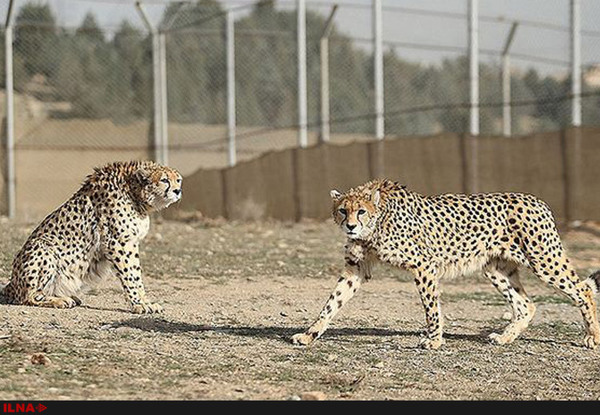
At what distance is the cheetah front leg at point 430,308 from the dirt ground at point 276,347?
106 millimetres

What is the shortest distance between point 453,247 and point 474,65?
8.44m

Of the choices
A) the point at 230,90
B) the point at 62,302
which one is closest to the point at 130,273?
the point at 62,302

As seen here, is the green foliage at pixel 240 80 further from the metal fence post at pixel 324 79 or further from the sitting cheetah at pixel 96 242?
the sitting cheetah at pixel 96 242

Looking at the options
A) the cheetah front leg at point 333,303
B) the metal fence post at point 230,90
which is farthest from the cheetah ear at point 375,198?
the metal fence post at point 230,90

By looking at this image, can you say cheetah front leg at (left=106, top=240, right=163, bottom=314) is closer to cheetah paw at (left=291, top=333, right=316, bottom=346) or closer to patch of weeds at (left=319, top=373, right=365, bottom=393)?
cheetah paw at (left=291, top=333, right=316, bottom=346)

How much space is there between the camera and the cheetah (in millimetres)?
7781

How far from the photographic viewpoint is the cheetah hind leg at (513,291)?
27.1 feet

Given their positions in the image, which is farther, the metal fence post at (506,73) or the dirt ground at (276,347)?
the metal fence post at (506,73)

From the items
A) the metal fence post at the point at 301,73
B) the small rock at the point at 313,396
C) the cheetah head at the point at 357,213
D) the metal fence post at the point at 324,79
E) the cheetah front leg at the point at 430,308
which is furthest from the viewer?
the metal fence post at the point at 324,79

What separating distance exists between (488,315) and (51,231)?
3183 millimetres

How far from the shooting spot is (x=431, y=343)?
7.68 m

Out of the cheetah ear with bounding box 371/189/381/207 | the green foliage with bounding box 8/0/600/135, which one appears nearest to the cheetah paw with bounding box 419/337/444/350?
the cheetah ear with bounding box 371/189/381/207

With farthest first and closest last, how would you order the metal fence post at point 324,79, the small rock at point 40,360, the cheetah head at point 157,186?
the metal fence post at point 324,79 → the cheetah head at point 157,186 → the small rock at point 40,360

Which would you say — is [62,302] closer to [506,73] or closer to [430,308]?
[430,308]
